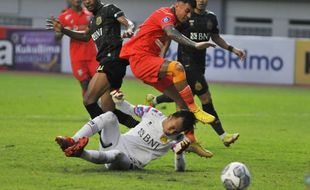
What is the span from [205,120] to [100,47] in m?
2.30

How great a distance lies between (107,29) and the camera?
14711 mm

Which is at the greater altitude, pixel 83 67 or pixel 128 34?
pixel 128 34

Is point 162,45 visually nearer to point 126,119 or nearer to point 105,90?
point 105,90

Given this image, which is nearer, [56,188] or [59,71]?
[56,188]

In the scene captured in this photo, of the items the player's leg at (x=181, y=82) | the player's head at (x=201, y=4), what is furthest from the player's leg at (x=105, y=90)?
the player's head at (x=201, y=4)

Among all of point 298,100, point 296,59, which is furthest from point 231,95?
point 296,59

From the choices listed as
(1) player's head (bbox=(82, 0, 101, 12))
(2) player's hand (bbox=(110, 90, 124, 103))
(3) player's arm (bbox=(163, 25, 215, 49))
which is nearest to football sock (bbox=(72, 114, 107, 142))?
(2) player's hand (bbox=(110, 90, 124, 103))

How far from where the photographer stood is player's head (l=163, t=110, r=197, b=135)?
12.1m

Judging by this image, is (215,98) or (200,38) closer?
(200,38)

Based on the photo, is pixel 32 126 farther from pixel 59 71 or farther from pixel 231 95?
pixel 59 71

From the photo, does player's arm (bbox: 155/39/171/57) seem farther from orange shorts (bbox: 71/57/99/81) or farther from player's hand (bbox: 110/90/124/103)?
orange shorts (bbox: 71/57/99/81)

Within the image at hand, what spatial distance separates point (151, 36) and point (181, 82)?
841mm

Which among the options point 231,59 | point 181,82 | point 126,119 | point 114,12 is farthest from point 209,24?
point 231,59

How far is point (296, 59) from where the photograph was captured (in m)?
35.5
